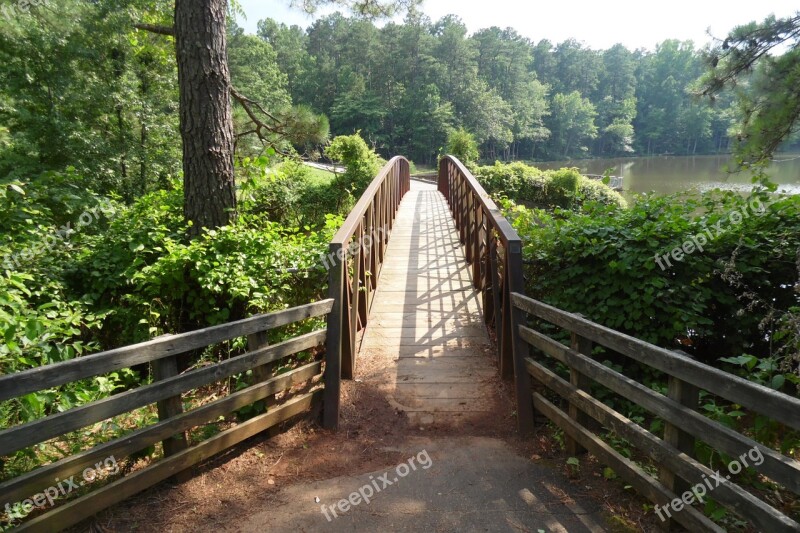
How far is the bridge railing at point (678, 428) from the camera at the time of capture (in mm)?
1508

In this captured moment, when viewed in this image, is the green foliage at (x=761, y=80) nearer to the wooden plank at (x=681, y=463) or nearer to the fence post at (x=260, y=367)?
the wooden plank at (x=681, y=463)

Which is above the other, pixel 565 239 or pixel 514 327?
pixel 565 239

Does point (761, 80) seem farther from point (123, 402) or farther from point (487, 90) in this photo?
point (487, 90)

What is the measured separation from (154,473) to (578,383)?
220cm

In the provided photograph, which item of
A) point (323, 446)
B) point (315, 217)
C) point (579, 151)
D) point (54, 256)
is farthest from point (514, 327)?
point (579, 151)

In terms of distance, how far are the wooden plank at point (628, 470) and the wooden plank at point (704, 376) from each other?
504 millimetres

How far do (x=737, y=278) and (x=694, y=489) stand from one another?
72.8 inches

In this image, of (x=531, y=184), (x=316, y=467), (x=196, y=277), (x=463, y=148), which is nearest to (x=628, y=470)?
(x=316, y=467)

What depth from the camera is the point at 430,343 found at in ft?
13.6

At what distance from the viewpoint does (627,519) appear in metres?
2.11

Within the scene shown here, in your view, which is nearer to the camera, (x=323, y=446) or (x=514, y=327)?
(x=323, y=446)

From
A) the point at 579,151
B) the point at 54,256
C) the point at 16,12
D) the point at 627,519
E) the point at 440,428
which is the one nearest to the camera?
the point at 627,519

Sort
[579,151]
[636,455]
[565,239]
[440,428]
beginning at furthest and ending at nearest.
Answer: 1. [579,151]
2. [565,239]
3. [440,428]
4. [636,455]

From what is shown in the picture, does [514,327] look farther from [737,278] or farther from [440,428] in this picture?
[737,278]
